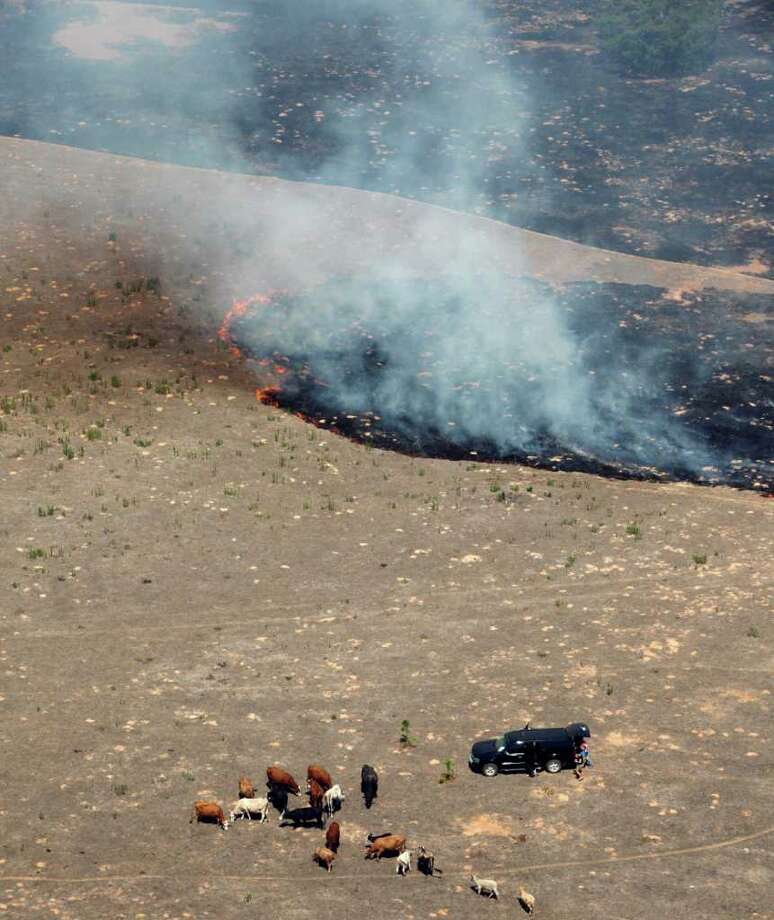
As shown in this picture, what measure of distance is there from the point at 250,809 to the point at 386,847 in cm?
304

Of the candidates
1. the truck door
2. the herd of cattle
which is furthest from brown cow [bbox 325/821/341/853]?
the truck door

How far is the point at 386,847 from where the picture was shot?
2803 cm

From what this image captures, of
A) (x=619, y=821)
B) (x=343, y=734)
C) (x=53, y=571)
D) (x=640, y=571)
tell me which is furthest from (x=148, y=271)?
(x=619, y=821)

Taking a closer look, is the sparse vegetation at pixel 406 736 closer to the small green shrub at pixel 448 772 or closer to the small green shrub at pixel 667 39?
the small green shrub at pixel 448 772

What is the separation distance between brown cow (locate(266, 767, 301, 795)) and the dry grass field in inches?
41.1

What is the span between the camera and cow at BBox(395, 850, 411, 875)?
27656 millimetres

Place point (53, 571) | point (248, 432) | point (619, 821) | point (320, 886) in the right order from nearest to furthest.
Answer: point (320, 886)
point (619, 821)
point (53, 571)
point (248, 432)

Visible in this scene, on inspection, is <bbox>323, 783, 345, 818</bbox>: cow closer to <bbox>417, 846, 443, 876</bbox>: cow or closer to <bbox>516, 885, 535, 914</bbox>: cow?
<bbox>417, 846, 443, 876</bbox>: cow

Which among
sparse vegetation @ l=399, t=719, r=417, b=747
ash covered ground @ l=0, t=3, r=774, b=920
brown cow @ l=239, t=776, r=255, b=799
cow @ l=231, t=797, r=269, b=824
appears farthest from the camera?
sparse vegetation @ l=399, t=719, r=417, b=747

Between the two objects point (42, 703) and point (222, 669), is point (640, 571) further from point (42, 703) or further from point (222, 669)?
point (42, 703)

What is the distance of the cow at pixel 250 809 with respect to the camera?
2923 cm

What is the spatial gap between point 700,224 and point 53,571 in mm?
41496

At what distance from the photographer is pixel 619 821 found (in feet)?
96.9

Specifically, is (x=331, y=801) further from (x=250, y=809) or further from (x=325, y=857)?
(x=325, y=857)
